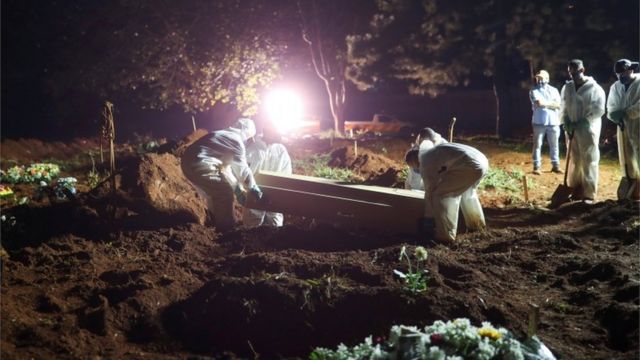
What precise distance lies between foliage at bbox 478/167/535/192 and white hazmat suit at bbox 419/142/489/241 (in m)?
4.20

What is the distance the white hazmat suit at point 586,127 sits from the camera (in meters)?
8.55

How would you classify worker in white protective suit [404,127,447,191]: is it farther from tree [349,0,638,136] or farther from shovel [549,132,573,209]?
tree [349,0,638,136]

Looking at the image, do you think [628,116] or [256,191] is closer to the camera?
[256,191]

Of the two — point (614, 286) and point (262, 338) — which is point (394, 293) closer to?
point (262, 338)

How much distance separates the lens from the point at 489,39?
18.2 m

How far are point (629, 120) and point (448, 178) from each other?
3.73 m

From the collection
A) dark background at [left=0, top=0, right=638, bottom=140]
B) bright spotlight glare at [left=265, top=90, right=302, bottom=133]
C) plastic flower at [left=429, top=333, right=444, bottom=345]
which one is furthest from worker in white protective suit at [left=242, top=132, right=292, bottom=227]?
dark background at [left=0, top=0, right=638, bottom=140]

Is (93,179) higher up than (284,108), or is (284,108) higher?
(284,108)

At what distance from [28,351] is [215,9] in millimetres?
14637

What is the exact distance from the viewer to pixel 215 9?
17.3 metres

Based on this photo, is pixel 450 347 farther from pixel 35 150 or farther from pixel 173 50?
pixel 35 150

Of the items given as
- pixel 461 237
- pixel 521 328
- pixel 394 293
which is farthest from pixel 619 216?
pixel 394 293

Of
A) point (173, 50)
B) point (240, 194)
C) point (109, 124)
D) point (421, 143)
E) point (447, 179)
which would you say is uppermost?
point (173, 50)

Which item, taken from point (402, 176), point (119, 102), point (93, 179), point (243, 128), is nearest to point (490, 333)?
point (243, 128)
